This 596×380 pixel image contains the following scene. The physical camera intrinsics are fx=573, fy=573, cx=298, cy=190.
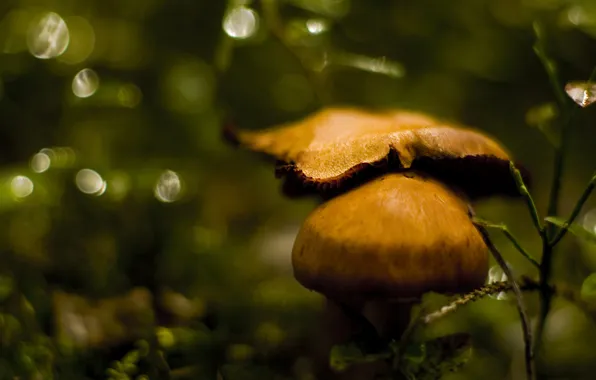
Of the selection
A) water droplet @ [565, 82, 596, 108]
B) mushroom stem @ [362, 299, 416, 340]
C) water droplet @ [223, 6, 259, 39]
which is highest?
water droplet @ [223, 6, 259, 39]

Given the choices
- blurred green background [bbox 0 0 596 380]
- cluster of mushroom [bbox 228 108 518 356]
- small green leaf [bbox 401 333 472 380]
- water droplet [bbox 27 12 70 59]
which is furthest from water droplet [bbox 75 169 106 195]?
small green leaf [bbox 401 333 472 380]

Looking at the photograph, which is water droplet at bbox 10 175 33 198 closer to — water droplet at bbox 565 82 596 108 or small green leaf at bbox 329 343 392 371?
small green leaf at bbox 329 343 392 371

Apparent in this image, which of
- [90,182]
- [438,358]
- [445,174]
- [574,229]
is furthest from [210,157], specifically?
[574,229]

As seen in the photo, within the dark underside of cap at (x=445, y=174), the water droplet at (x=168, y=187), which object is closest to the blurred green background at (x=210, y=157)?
the water droplet at (x=168, y=187)

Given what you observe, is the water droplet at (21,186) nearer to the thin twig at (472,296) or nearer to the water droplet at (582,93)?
the thin twig at (472,296)

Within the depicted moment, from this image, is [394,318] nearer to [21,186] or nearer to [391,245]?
[391,245]

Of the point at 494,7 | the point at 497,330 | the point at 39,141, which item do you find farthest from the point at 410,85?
the point at 39,141
